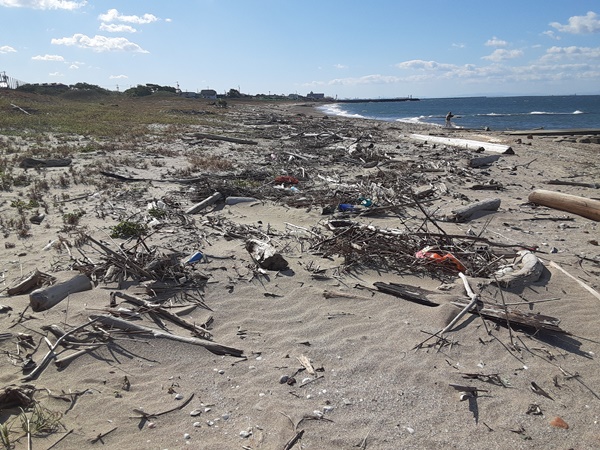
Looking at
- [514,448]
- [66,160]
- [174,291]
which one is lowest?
[514,448]

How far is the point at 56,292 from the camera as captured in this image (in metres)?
4.86

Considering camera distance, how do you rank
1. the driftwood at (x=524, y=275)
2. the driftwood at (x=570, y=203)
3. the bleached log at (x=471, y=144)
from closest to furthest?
the driftwood at (x=524, y=275) < the driftwood at (x=570, y=203) < the bleached log at (x=471, y=144)

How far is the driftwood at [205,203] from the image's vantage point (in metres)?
8.45

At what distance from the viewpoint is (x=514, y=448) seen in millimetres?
3176

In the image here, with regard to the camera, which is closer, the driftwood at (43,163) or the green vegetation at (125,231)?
the green vegetation at (125,231)

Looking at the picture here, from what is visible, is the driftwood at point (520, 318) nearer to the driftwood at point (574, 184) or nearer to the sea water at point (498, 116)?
the driftwood at point (574, 184)

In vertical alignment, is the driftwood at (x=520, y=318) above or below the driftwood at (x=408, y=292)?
below

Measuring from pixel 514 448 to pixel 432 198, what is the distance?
23.9 ft

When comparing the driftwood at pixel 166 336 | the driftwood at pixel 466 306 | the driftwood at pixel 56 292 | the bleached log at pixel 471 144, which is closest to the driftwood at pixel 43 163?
the driftwood at pixel 56 292

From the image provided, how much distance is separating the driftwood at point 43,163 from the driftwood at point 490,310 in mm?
10482

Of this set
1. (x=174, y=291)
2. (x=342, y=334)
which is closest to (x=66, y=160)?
(x=174, y=291)

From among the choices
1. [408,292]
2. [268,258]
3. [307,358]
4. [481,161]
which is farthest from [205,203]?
[481,161]

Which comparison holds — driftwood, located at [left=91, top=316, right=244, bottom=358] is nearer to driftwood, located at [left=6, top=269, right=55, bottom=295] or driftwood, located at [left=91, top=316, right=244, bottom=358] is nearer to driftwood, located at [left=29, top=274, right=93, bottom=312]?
driftwood, located at [left=29, top=274, right=93, bottom=312]

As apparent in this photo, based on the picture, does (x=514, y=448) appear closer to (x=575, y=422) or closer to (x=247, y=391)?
(x=575, y=422)
